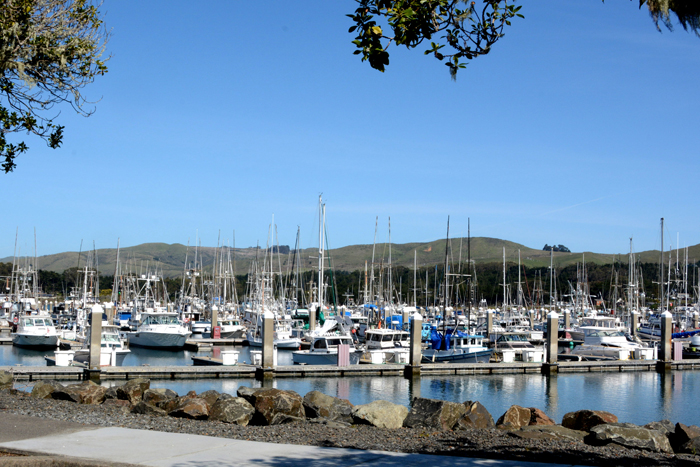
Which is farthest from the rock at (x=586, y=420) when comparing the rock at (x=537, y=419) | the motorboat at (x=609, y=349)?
the motorboat at (x=609, y=349)

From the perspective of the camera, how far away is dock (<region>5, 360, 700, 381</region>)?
104 feet

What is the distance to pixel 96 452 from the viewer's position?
10.0 meters

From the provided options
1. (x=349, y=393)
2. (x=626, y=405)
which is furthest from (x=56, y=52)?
(x=626, y=405)

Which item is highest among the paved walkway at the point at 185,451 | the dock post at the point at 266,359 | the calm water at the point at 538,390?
the paved walkway at the point at 185,451

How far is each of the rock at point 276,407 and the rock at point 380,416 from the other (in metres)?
1.68

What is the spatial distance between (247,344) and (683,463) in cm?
5355

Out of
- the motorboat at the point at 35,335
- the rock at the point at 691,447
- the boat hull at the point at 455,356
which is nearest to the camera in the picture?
the rock at the point at 691,447

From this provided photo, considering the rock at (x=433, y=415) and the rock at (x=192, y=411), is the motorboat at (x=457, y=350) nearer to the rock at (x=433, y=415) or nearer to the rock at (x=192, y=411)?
the rock at (x=433, y=415)

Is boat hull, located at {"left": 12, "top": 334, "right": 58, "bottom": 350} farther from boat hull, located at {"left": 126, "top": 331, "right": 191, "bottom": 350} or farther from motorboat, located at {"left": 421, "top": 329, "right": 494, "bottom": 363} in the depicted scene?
motorboat, located at {"left": 421, "top": 329, "right": 494, "bottom": 363}

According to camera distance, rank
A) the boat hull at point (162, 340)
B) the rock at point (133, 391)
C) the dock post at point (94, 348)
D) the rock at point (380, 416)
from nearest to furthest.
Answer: the rock at point (380, 416)
the rock at point (133, 391)
the dock post at point (94, 348)
the boat hull at point (162, 340)

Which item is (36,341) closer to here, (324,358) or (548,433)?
(324,358)

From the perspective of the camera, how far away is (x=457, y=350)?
44.5 metres

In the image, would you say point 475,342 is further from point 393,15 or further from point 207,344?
point 393,15

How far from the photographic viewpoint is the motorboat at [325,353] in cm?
4294
